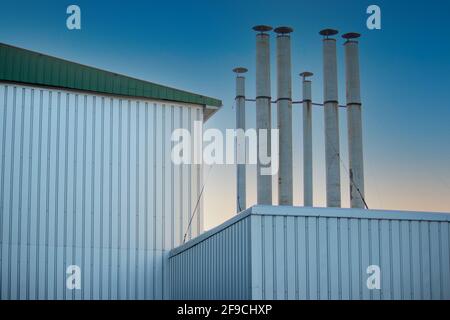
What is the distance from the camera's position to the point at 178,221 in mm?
29312

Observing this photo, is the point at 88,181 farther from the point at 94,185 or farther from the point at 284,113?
the point at 284,113

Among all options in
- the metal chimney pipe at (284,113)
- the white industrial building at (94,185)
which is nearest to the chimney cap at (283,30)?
the metal chimney pipe at (284,113)

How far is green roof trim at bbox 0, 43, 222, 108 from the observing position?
1100 inches

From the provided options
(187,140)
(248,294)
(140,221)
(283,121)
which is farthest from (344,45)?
(248,294)

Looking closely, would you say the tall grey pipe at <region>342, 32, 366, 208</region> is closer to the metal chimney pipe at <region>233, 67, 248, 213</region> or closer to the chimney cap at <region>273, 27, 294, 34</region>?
the chimney cap at <region>273, 27, 294, 34</region>

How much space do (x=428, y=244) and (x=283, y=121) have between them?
16916 mm

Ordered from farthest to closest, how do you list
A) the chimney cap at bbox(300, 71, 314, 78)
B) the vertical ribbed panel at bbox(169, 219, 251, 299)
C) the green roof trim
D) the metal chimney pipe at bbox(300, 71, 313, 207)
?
1. the chimney cap at bbox(300, 71, 314, 78)
2. the metal chimney pipe at bbox(300, 71, 313, 207)
3. the green roof trim
4. the vertical ribbed panel at bbox(169, 219, 251, 299)

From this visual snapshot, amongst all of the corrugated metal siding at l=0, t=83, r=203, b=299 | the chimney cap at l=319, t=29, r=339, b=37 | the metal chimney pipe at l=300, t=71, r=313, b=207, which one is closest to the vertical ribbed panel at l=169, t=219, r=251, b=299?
the corrugated metal siding at l=0, t=83, r=203, b=299

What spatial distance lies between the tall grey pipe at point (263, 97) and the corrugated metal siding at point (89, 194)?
810 centimetres

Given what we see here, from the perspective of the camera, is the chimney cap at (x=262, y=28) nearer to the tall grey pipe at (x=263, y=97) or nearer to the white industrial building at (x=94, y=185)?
the tall grey pipe at (x=263, y=97)

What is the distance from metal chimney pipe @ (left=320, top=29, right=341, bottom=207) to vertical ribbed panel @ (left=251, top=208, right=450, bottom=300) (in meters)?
15.7

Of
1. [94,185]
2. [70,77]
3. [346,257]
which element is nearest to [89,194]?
[94,185]
